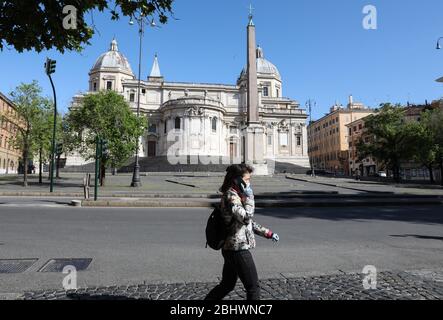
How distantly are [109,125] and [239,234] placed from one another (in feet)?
88.6

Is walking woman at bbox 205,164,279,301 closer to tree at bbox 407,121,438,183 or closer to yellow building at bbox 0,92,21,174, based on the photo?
tree at bbox 407,121,438,183

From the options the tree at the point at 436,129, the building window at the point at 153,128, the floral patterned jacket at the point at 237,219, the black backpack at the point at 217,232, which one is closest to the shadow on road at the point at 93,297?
the black backpack at the point at 217,232

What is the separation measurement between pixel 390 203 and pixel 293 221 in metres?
8.53

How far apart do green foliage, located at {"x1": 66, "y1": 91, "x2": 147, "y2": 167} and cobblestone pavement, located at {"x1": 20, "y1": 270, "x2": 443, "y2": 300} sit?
24802 mm

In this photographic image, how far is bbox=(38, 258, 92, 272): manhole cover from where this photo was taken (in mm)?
→ 5827

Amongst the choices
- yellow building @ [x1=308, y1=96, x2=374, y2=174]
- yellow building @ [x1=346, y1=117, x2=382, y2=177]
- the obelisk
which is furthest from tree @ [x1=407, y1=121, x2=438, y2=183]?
yellow building @ [x1=308, y1=96, x2=374, y2=174]

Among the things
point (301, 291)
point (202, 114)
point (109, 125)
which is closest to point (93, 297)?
point (301, 291)

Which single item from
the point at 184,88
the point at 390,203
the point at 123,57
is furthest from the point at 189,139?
the point at 390,203

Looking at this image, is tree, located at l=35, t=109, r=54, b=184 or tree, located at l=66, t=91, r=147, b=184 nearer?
tree, located at l=66, t=91, r=147, b=184

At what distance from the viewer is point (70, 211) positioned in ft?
44.0

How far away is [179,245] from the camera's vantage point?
7879 mm

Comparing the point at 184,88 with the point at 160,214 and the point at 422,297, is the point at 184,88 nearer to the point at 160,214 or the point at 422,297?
the point at 160,214

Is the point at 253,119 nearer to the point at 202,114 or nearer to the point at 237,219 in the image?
the point at 202,114

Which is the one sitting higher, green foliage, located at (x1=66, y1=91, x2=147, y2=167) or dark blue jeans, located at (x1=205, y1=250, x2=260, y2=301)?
green foliage, located at (x1=66, y1=91, x2=147, y2=167)
